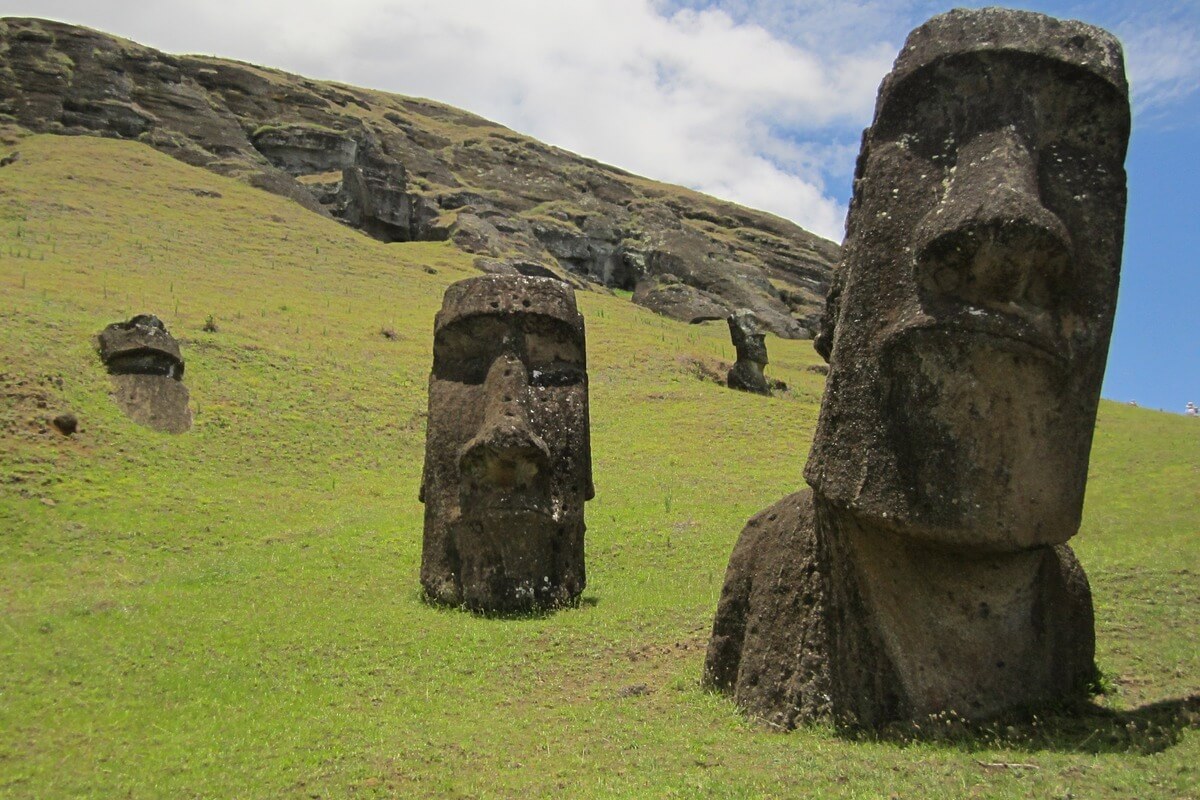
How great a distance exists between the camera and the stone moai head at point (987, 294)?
5953 mm

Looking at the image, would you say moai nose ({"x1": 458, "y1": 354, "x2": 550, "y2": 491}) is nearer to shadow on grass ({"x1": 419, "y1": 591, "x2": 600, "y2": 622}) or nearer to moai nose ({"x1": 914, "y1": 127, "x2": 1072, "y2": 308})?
shadow on grass ({"x1": 419, "y1": 591, "x2": 600, "y2": 622})

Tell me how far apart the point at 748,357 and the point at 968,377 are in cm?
2802

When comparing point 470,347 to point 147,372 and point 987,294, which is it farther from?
point 147,372

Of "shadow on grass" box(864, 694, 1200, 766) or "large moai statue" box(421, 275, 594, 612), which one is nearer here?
"shadow on grass" box(864, 694, 1200, 766)

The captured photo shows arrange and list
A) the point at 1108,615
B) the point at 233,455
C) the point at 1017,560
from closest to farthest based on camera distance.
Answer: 1. the point at 1017,560
2. the point at 1108,615
3. the point at 233,455

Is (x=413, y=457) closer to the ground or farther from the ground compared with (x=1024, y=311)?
closer to the ground

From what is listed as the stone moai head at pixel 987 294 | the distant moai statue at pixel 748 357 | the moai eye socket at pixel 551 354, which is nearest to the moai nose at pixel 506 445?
the moai eye socket at pixel 551 354

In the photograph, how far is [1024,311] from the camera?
236 inches

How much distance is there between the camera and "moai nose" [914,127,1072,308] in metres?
5.81

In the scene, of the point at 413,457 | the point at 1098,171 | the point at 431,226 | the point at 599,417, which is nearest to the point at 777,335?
the point at 431,226

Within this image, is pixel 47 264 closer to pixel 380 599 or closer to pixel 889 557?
pixel 380 599

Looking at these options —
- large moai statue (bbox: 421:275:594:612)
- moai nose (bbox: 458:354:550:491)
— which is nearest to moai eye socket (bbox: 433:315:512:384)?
large moai statue (bbox: 421:275:594:612)

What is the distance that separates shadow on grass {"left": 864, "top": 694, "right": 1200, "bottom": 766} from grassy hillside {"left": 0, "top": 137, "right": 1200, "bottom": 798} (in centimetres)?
3

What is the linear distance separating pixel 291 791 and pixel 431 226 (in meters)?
64.2
